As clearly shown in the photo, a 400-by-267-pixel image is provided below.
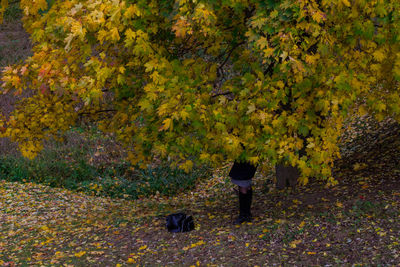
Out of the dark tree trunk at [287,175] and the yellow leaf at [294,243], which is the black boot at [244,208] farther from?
the dark tree trunk at [287,175]

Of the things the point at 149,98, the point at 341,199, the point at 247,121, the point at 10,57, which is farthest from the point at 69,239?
the point at 10,57

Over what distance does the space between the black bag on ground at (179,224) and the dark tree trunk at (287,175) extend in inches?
93.2

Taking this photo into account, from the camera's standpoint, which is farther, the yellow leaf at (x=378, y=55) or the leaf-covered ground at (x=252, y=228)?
the yellow leaf at (x=378, y=55)

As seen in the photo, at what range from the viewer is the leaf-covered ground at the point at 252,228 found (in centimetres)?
555

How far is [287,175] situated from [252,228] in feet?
7.37

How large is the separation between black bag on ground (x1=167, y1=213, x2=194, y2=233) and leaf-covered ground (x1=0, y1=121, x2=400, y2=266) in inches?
5.7

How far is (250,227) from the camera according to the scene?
652 centimetres

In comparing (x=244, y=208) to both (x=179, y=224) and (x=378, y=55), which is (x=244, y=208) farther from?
(x=378, y=55)

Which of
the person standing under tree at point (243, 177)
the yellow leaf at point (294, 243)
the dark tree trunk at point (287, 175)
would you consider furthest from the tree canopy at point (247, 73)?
the dark tree trunk at point (287, 175)

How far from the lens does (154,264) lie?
228 inches

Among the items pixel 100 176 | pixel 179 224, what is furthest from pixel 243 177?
pixel 100 176

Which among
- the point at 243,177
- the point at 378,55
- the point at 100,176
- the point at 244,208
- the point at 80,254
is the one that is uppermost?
the point at 378,55

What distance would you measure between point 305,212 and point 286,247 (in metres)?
1.20

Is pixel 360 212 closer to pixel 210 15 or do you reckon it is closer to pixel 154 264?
pixel 154 264
